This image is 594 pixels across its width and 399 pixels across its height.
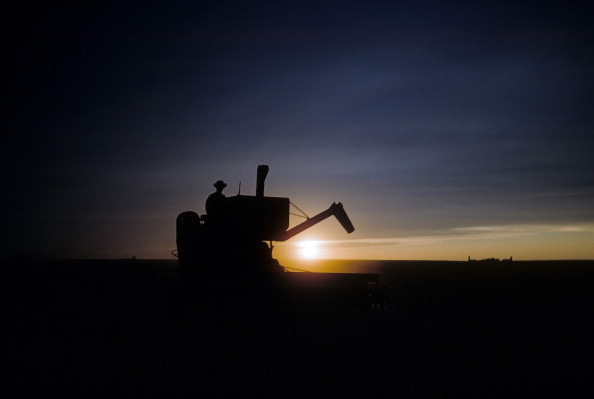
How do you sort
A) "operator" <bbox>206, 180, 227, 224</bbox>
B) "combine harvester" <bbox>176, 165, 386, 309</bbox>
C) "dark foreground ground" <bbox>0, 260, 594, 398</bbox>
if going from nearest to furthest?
1. "dark foreground ground" <bbox>0, 260, 594, 398</bbox>
2. "combine harvester" <bbox>176, 165, 386, 309</bbox>
3. "operator" <bbox>206, 180, 227, 224</bbox>

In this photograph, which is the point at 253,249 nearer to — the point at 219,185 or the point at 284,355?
the point at 219,185

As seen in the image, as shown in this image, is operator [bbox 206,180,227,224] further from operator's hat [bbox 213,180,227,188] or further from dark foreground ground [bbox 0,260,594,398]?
dark foreground ground [bbox 0,260,594,398]

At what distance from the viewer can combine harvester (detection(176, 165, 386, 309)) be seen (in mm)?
9898

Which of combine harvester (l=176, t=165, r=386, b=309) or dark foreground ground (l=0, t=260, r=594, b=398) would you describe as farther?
combine harvester (l=176, t=165, r=386, b=309)

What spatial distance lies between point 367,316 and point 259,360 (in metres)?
8.00

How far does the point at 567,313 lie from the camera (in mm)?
19750

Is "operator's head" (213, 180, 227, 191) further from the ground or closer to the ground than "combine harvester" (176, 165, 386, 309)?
further from the ground

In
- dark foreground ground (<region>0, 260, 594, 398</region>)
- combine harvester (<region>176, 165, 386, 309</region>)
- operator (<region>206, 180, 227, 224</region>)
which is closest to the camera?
dark foreground ground (<region>0, 260, 594, 398</region>)

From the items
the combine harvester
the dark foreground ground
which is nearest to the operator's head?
the combine harvester

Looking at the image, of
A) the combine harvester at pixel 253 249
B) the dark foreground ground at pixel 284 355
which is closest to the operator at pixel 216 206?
the combine harvester at pixel 253 249

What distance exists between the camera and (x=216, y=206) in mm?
12977

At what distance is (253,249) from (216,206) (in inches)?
69.6

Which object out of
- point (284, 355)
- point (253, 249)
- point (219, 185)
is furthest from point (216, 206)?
point (284, 355)

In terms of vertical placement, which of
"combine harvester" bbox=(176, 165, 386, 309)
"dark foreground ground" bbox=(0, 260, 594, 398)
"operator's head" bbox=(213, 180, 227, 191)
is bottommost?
"dark foreground ground" bbox=(0, 260, 594, 398)
